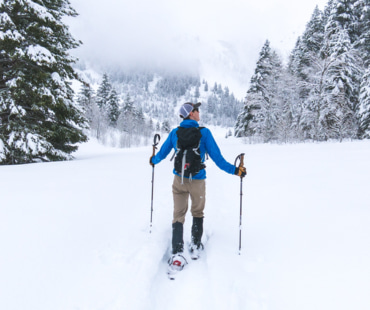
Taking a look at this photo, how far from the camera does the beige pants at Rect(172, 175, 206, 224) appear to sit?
3.21 meters

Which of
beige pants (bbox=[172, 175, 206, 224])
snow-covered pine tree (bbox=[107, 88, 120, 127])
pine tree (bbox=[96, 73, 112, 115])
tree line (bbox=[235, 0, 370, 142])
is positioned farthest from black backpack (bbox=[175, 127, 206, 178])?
snow-covered pine tree (bbox=[107, 88, 120, 127])

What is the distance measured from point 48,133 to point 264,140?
21264mm

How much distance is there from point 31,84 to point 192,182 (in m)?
10.2

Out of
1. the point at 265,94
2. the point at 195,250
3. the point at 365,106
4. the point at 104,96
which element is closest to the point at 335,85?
the point at 365,106

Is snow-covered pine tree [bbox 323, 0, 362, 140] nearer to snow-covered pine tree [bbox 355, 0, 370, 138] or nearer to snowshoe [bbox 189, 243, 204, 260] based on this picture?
snow-covered pine tree [bbox 355, 0, 370, 138]

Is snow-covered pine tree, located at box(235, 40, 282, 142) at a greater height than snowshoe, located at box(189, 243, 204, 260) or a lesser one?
greater

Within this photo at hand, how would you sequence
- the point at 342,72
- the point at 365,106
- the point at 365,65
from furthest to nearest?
1. the point at 365,65
2. the point at 342,72
3. the point at 365,106

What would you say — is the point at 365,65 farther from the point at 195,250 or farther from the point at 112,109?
the point at 112,109

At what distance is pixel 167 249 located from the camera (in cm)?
345

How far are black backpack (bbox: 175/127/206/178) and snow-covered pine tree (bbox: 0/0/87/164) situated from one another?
30.0 feet

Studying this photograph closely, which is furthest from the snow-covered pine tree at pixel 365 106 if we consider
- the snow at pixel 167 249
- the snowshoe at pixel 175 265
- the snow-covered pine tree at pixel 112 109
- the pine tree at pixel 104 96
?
the pine tree at pixel 104 96

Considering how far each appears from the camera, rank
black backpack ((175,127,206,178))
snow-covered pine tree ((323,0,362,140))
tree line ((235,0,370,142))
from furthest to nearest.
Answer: snow-covered pine tree ((323,0,362,140)) < tree line ((235,0,370,142)) < black backpack ((175,127,206,178))

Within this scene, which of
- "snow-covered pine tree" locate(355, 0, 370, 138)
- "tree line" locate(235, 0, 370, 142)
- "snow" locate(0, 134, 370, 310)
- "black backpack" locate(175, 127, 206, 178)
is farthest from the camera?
"tree line" locate(235, 0, 370, 142)

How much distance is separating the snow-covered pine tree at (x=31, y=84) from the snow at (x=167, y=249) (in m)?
4.73
